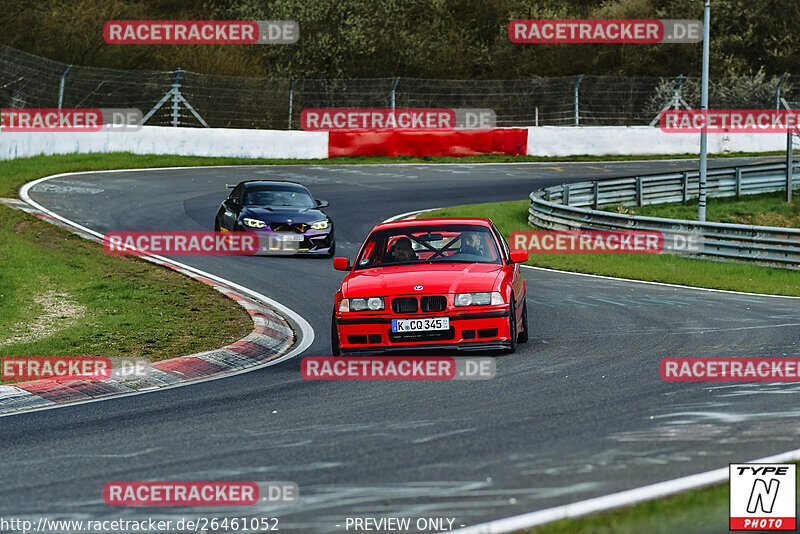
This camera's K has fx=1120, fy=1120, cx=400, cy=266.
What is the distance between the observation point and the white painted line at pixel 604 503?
5.12m

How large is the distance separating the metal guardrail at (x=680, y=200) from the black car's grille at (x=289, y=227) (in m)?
6.36

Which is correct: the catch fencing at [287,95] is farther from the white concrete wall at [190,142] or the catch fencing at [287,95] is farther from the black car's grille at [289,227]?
the black car's grille at [289,227]

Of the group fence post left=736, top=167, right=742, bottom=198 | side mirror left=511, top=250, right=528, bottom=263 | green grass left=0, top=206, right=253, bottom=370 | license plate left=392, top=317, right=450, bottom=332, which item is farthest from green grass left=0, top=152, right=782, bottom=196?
license plate left=392, top=317, right=450, bottom=332

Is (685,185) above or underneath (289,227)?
above

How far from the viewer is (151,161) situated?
3394 centimetres

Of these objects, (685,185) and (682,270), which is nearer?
(682,270)

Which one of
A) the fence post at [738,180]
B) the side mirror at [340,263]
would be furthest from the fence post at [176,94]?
the side mirror at [340,263]

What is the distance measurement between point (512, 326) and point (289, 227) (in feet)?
32.0

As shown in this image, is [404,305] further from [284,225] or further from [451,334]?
[284,225]

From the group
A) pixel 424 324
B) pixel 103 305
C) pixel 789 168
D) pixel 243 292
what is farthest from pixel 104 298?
pixel 789 168

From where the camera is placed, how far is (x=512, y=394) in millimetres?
8547

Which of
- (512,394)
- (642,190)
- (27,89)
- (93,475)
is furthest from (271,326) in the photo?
(27,89)

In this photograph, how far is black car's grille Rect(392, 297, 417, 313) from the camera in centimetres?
1042

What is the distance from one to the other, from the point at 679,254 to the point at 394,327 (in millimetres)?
12631
